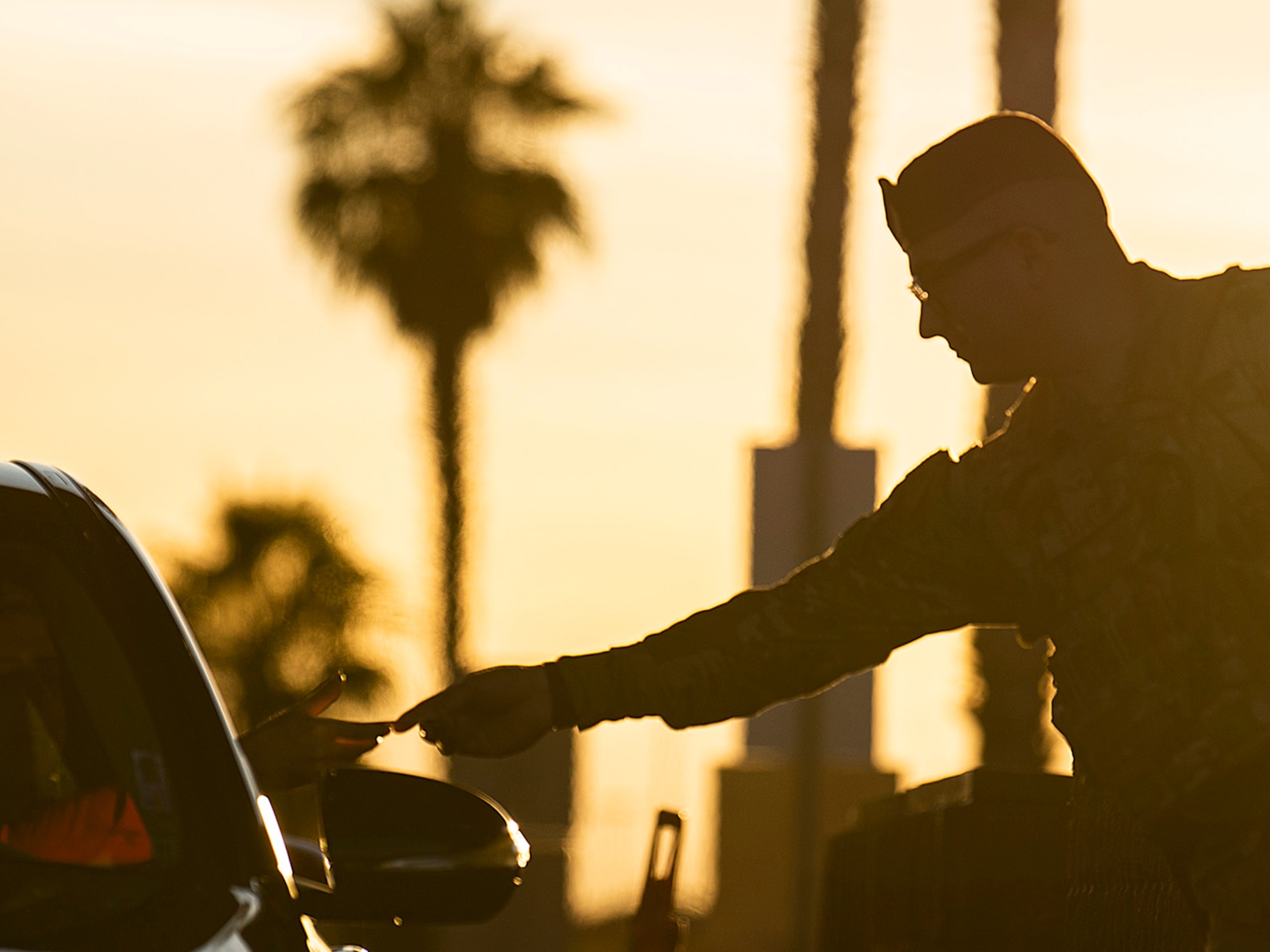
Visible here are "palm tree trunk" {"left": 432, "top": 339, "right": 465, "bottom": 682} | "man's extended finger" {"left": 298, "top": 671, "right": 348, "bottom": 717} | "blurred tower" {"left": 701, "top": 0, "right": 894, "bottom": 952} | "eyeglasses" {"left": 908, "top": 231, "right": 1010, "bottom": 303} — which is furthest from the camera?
"palm tree trunk" {"left": 432, "top": 339, "right": 465, "bottom": 682}

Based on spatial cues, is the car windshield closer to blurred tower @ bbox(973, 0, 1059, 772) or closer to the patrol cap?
→ the patrol cap

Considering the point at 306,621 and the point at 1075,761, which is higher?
the point at 1075,761

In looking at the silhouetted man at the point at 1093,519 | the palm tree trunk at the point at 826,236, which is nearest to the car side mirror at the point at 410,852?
the silhouetted man at the point at 1093,519

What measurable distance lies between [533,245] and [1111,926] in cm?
2554

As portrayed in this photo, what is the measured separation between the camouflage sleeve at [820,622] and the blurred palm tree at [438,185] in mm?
24152

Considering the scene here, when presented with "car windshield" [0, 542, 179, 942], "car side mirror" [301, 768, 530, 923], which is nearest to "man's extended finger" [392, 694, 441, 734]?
"car side mirror" [301, 768, 530, 923]

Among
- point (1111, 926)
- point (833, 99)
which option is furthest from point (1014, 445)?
point (833, 99)

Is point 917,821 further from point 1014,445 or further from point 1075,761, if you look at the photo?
point 1014,445

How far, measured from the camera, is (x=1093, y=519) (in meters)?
3.01

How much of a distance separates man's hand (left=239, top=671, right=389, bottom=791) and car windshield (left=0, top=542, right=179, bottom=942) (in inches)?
7.6

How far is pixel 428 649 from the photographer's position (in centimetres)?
2702

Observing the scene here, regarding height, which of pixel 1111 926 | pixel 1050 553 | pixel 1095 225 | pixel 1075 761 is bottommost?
pixel 1111 926

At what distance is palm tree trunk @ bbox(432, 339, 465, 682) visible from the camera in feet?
88.3

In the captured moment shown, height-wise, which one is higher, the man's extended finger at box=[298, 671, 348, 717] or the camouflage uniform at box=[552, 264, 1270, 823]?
the camouflage uniform at box=[552, 264, 1270, 823]
